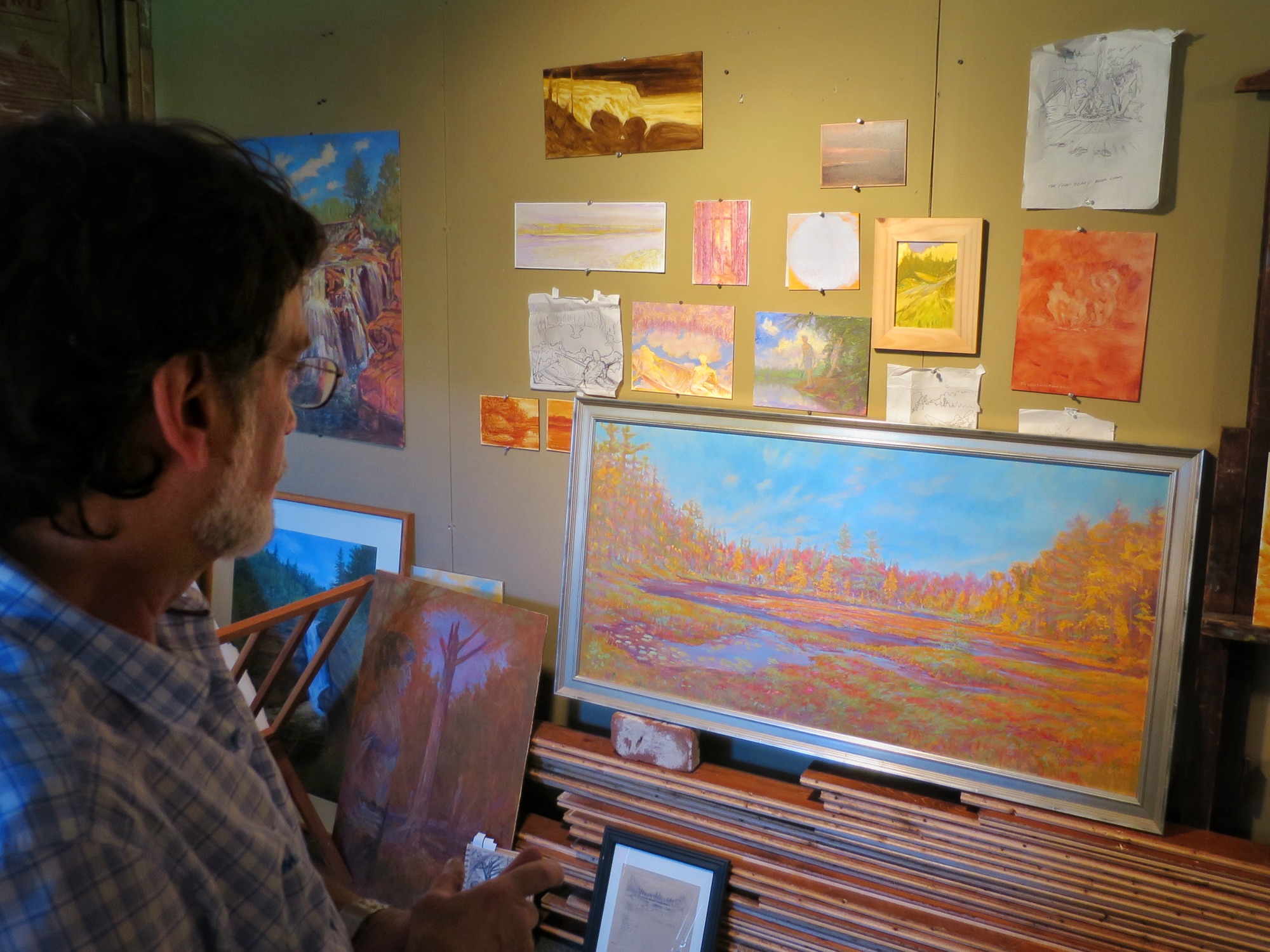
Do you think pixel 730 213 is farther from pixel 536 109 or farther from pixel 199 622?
pixel 199 622

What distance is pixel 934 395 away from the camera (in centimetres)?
204

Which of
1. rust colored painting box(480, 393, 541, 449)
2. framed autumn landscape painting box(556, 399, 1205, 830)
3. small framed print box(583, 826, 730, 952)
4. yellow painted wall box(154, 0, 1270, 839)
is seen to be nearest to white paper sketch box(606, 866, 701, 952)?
small framed print box(583, 826, 730, 952)

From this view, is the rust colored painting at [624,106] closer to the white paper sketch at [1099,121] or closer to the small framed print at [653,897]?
the white paper sketch at [1099,121]

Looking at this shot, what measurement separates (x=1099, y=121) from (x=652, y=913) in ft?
6.76

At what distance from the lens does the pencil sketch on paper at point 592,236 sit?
2307 mm

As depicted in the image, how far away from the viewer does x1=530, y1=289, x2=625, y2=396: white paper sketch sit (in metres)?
2.39

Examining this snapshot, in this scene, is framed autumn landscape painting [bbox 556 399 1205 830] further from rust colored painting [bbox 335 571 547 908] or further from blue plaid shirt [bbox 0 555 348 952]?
blue plaid shirt [bbox 0 555 348 952]

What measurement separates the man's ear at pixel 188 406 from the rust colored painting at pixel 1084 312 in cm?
165

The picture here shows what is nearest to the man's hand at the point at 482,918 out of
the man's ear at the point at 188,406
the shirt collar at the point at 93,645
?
the shirt collar at the point at 93,645

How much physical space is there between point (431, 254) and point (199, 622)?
1735 mm

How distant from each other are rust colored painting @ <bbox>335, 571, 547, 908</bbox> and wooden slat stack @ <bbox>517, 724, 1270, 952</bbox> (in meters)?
0.13

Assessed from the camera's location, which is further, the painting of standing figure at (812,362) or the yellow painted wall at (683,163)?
the painting of standing figure at (812,362)

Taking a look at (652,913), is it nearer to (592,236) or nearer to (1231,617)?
(1231,617)

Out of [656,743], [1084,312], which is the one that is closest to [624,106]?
[1084,312]
